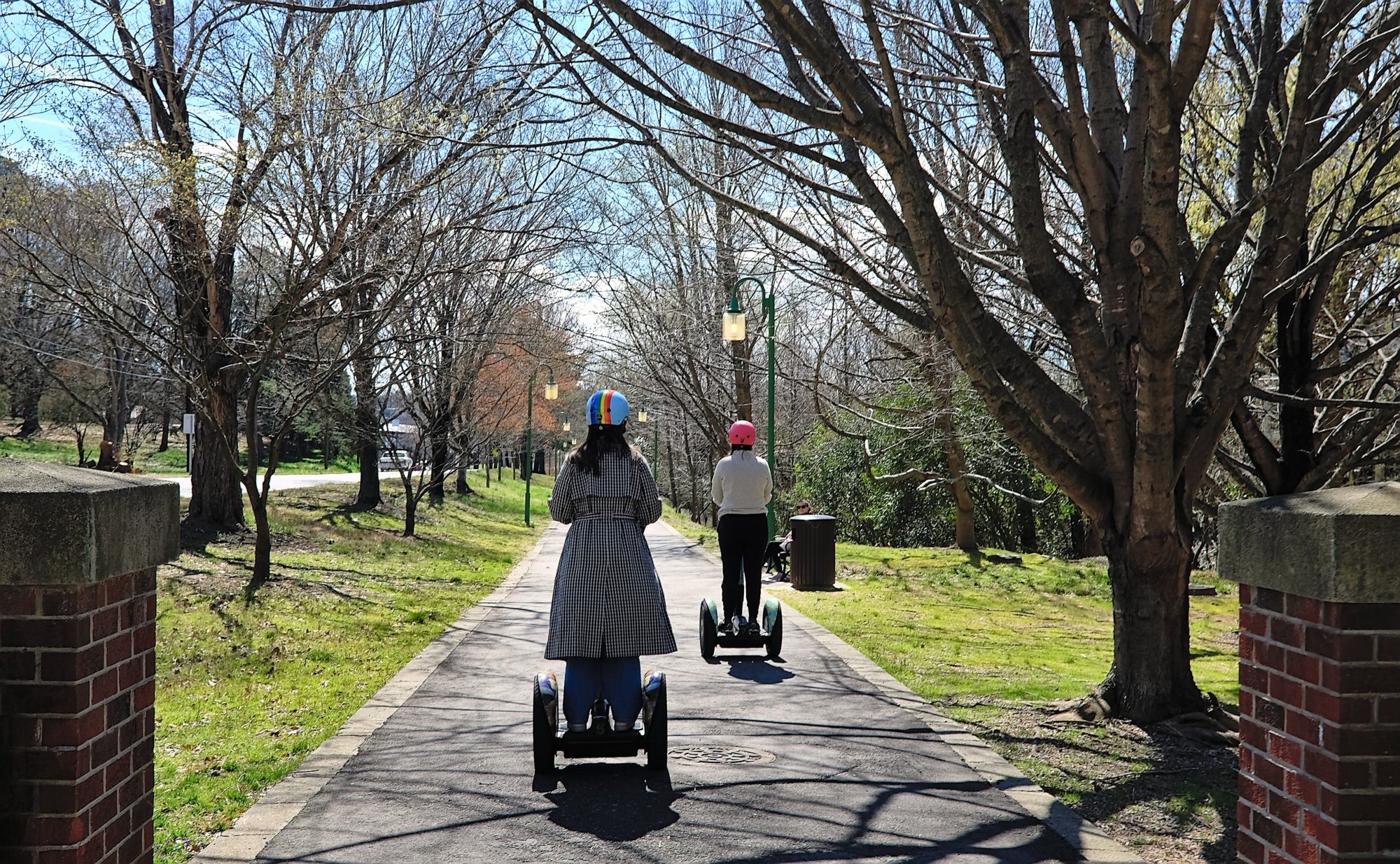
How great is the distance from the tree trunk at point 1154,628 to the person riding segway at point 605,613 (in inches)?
119

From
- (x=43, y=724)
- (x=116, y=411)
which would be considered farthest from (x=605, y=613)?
(x=116, y=411)

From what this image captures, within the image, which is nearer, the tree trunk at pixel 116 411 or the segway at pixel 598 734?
the segway at pixel 598 734

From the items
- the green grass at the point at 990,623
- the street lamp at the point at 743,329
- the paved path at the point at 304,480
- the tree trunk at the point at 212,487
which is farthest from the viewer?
the paved path at the point at 304,480

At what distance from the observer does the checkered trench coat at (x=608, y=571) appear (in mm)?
5914

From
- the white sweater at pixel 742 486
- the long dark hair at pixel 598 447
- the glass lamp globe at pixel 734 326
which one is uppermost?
the glass lamp globe at pixel 734 326

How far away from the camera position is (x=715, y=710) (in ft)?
25.1

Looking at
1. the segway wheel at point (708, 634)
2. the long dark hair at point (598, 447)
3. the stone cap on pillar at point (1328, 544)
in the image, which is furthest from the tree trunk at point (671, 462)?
the stone cap on pillar at point (1328, 544)

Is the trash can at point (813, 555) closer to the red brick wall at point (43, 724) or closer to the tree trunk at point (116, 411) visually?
the red brick wall at point (43, 724)

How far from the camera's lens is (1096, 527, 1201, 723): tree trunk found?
7035 mm

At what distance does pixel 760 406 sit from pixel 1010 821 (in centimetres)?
2732

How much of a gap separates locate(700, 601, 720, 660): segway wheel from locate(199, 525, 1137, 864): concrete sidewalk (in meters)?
0.93

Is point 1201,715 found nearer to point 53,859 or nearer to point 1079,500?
point 1079,500

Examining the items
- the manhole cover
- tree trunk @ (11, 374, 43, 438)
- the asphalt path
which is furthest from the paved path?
the manhole cover

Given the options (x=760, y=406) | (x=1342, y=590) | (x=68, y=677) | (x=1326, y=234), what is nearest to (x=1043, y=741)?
(x=1342, y=590)
